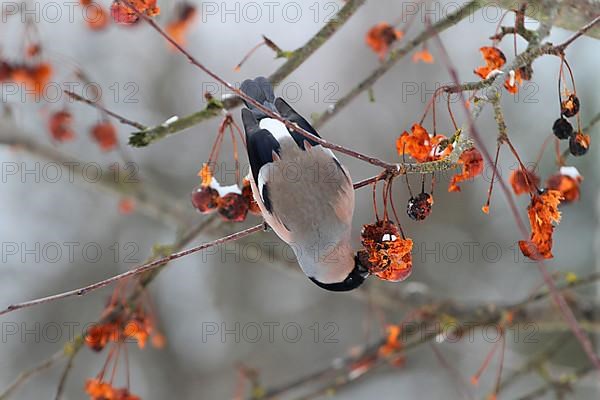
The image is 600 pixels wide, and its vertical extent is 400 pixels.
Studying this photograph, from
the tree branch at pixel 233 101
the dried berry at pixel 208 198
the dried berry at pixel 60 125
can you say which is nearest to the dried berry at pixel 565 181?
the tree branch at pixel 233 101

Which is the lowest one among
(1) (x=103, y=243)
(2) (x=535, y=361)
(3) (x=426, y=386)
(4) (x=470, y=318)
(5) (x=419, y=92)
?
(2) (x=535, y=361)

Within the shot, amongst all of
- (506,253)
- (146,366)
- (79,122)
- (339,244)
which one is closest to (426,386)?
(506,253)

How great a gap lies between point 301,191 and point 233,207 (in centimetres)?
43

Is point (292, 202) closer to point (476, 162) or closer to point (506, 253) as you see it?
point (476, 162)

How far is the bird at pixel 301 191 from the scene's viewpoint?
8.68 ft

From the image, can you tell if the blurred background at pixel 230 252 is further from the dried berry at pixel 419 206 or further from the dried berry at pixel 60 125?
the dried berry at pixel 419 206

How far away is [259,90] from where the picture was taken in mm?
2643

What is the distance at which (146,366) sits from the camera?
875 centimetres

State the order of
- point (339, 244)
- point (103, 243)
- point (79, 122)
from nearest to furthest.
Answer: point (339, 244) < point (79, 122) < point (103, 243)

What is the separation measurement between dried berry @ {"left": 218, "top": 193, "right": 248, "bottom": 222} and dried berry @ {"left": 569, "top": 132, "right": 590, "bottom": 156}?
3.32 feet

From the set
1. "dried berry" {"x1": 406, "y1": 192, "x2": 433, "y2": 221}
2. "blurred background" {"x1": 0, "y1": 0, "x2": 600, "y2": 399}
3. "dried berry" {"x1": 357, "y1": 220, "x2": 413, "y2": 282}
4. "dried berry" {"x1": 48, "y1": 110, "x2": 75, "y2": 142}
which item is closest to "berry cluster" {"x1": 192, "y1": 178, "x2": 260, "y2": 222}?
"dried berry" {"x1": 357, "y1": 220, "x2": 413, "y2": 282}

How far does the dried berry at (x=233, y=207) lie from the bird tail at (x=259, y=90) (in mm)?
366

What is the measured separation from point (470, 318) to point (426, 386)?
6234 millimetres

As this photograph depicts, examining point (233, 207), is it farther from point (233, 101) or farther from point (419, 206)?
point (419, 206)
